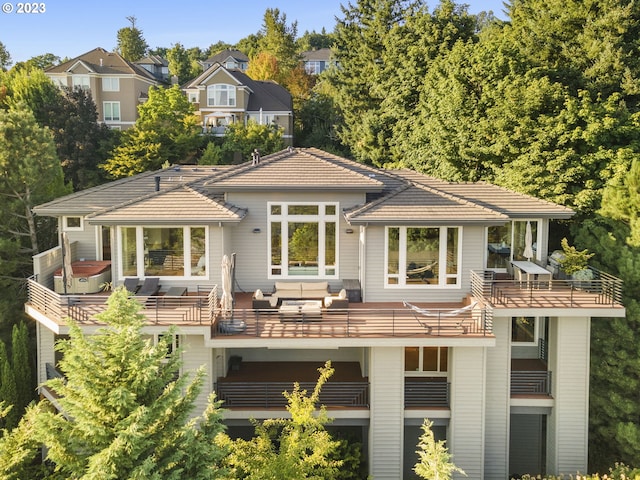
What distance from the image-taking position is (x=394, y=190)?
69.1 feet

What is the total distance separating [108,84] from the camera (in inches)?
2216

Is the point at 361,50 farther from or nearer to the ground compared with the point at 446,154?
farther from the ground

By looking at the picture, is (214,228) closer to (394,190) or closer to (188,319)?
(188,319)

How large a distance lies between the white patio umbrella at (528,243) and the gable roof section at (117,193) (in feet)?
42.3

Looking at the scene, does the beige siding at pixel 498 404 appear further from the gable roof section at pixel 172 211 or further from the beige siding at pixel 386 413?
the gable roof section at pixel 172 211

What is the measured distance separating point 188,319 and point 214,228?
3.95 metres

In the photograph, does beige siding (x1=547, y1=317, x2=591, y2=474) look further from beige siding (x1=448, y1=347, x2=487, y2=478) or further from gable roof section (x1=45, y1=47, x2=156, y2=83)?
gable roof section (x1=45, y1=47, x2=156, y2=83)

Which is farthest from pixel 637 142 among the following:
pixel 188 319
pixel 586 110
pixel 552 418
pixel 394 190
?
pixel 188 319

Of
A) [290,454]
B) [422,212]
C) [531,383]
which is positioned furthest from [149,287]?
[531,383]

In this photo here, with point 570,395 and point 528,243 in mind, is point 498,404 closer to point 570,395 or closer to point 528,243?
point 570,395

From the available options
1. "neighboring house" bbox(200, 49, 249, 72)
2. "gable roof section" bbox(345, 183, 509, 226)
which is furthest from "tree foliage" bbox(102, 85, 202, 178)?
"neighboring house" bbox(200, 49, 249, 72)

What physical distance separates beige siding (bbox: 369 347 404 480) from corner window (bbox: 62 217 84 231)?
13271 millimetres

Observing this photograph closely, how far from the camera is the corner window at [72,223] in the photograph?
72.7ft

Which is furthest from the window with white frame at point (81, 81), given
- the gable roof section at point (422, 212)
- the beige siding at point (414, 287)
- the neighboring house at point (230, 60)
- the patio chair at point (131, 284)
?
the beige siding at point (414, 287)
